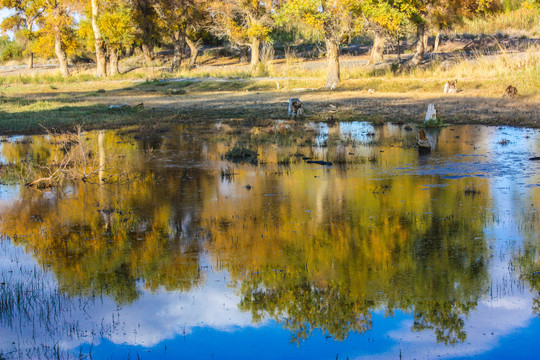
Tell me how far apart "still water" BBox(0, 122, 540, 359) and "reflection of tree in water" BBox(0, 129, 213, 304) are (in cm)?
3

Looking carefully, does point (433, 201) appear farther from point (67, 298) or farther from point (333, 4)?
point (333, 4)

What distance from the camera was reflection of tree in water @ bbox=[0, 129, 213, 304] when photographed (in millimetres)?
5777

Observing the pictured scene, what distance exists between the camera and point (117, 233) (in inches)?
285

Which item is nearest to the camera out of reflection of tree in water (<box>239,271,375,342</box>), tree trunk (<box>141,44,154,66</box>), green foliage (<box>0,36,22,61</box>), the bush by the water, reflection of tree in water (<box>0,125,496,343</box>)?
reflection of tree in water (<box>239,271,375,342</box>)

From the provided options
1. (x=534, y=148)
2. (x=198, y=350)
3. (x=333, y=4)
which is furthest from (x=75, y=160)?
(x=333, y=4)

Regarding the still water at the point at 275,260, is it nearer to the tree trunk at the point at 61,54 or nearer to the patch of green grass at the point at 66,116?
the patch of green grass at the point at 66,116

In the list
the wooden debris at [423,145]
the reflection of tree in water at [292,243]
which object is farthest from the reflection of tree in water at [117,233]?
the wooden debris at [423,145]

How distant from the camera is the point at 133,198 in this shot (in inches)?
356

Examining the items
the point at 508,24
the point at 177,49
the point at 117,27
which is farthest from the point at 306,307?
the point at 508,24

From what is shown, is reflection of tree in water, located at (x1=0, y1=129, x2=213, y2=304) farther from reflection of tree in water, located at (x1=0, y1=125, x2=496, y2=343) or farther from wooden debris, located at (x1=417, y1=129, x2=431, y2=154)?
wooden debris, located at (x1=417, y1=129, x2=431, y2=154)

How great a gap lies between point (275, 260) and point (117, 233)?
2154 millimetres

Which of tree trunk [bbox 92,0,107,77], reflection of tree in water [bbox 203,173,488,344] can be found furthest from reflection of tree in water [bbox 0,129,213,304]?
tree trunk [bbox 92,0,107,77]

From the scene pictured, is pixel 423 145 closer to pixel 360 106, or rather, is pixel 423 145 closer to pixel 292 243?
pixel 292 243

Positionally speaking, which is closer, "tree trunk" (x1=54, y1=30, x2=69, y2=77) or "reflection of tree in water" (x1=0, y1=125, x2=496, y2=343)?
"reflection of tree in water" (x1=0, y1=125, x2=496, y2=343)
